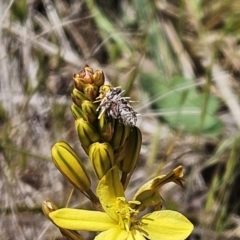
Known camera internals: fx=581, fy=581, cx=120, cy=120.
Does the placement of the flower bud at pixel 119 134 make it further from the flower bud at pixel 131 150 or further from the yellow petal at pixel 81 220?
the yellow petal at pixel 81 220

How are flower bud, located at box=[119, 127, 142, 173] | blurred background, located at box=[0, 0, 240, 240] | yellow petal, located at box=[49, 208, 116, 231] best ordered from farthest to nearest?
blurred background, located at box=[0, 0, 240, 240] → flower bud, located at box=[119, 127, 142, 173] → yellow petal, located at box=[49, 208, 116, 231]

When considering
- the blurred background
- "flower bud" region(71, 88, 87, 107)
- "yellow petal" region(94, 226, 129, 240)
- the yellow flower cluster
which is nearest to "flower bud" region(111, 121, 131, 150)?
the yellow flower cluster

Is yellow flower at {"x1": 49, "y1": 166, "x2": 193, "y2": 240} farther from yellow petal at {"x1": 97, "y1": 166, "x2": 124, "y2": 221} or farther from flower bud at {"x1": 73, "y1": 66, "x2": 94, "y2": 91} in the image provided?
flower bud at {"x1": 73, "y1": 66, "x2": 94, "y2": 91}

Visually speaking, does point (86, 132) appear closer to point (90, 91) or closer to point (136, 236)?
point (90, 91)

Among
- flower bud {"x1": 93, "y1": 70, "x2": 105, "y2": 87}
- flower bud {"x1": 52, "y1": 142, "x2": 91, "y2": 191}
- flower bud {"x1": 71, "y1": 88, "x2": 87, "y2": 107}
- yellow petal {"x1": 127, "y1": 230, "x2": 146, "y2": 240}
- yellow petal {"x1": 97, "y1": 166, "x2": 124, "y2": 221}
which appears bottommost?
yellow petal {"x1": 127, "y1": 230, "x2": 146, "y2": 240}

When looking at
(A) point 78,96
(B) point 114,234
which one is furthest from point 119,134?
(B) point 114,234

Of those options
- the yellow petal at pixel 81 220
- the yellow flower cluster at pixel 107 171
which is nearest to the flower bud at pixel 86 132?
the yellow flower cluster at pixel 107 171
